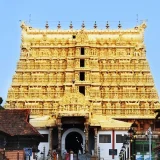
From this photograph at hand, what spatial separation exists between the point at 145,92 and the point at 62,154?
1856cm

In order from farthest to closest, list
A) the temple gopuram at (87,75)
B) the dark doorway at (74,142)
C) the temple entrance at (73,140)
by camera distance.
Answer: the temple gopuram at (87,75) → the dark doorway at (74,142) → the temple entrance at (73,140)

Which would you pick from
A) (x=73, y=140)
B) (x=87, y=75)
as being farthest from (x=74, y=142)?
(x=87, y=75)

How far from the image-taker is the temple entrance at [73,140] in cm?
8725

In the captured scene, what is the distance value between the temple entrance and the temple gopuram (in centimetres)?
14

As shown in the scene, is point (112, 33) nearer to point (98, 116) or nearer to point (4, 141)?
point (98, 116)

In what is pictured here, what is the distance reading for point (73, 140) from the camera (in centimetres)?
9156

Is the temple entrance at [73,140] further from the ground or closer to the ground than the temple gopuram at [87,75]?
closer to the ground

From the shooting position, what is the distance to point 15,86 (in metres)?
96.2

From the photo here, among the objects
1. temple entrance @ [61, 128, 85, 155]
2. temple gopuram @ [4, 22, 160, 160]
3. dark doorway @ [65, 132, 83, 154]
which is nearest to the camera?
temple entrance @ [61, 128, 85, 155]

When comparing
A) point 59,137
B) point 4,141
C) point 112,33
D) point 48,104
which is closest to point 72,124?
point 59,137

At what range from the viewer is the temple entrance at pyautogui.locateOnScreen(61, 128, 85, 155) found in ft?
286

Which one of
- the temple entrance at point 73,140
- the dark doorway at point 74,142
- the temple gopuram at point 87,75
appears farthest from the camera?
the temple gopuram at point 87,75

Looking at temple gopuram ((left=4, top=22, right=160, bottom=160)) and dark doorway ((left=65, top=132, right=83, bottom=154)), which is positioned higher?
temple gopuram ((left=4, top=22, right=160, bottom=160))

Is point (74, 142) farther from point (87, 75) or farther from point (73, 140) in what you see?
point (87, 75)
